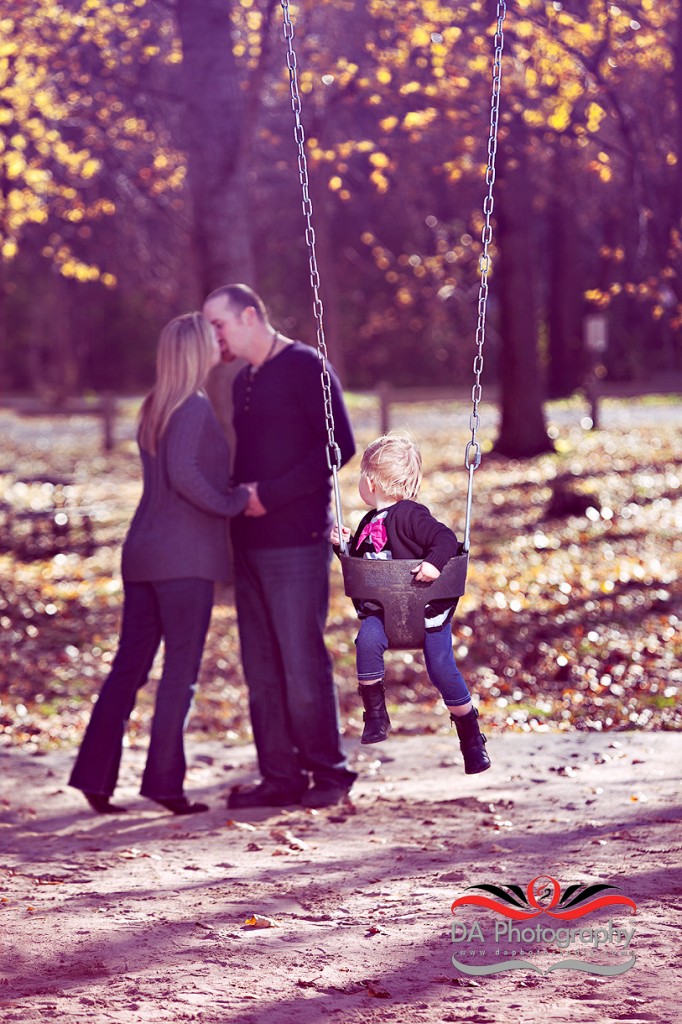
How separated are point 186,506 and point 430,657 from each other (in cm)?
218

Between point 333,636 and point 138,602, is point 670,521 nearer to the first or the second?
point 333,636

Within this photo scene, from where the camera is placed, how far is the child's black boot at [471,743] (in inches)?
193

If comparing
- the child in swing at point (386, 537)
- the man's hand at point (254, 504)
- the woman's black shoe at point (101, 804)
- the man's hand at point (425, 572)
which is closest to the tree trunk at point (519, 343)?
the woman's black shoe at point (101, 804)

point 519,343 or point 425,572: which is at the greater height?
point 519,343

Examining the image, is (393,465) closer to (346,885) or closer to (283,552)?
(346,885)

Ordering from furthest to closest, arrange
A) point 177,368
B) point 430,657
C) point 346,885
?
point 177,368 < point 346,885 < point 430,657

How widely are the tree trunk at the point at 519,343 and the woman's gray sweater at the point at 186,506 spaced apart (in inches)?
639

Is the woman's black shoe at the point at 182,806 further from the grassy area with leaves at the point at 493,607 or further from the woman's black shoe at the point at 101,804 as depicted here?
the grassy area with leaves at the point at 493,607

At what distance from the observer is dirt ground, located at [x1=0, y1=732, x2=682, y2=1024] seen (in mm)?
4312

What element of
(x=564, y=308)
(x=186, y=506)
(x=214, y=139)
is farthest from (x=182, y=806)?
(x=564, y=308)

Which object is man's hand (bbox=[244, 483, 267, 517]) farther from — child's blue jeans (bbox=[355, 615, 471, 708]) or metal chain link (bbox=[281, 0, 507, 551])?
child's blue jeans (bbox=[355, 615, 471, 708])

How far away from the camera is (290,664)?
269 inches

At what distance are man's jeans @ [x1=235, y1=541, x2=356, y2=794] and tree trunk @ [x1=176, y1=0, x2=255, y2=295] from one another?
5.68 metres

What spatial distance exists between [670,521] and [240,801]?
10.5 m
